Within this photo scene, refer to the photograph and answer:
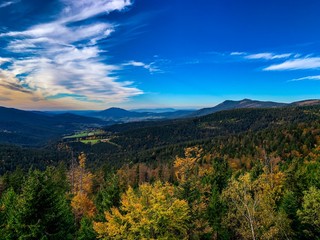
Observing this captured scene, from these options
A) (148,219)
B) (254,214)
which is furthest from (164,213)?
(254,214)

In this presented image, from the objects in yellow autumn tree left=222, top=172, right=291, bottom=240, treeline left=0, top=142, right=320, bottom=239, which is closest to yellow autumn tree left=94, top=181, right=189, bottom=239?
treeline left=0, top=142, right=320, bottom=239

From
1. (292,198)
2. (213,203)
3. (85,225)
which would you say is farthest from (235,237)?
(85,225)

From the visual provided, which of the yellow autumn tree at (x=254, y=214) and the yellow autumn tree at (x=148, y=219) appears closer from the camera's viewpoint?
the yellow autumn tree at (x=148, y=219)

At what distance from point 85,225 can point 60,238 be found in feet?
44.9

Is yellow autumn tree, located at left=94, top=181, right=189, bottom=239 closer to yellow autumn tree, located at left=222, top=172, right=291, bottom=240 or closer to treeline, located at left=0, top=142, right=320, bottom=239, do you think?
treeline, located at left=0, top=142, right=320, bottom=239

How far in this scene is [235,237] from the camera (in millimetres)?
54250

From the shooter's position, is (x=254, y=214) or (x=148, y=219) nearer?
→ (x=148, y=219)

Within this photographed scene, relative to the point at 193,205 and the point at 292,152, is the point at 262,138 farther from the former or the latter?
the point at 193,205

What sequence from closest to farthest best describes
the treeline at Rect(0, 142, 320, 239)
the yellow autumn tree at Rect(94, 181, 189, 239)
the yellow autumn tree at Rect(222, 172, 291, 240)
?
the treeline at Rect(0, 142, 320, 239) → the yellow autumn tree at Rect(94, 181, 189, 239) → the yellow autumn tree at Rect(222, 172, 291, 240)

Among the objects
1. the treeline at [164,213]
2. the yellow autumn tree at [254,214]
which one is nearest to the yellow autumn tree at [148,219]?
the treeline at [164,213]

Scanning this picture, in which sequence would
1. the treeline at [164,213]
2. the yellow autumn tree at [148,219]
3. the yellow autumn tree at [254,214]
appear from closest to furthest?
the treeline at [164,213] < the yellow autumn tree at [148,219] < the yellow autumn tree at [254,214]

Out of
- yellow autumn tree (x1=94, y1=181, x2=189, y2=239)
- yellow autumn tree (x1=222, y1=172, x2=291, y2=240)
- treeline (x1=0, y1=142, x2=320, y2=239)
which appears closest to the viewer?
treeline (x1=0, y1=142, x2=320, y2=239)

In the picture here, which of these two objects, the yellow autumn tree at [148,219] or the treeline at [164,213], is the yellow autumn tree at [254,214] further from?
the yellow autumn tree at [148,219]

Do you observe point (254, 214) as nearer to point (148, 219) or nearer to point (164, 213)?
point (164, 213)
